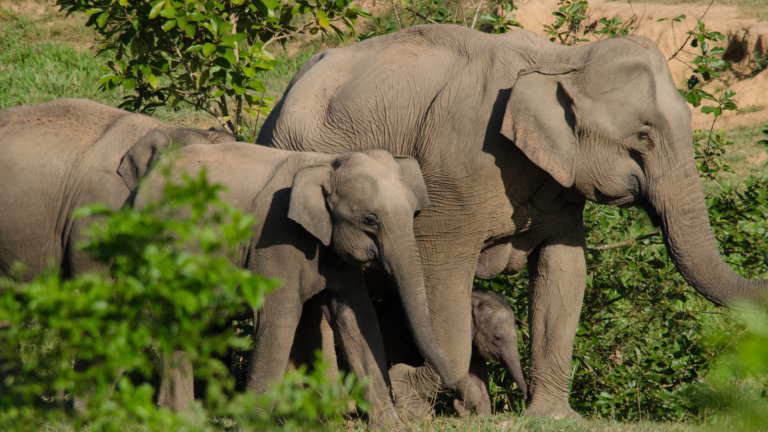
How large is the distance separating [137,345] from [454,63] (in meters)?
3.26

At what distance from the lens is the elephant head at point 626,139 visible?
4074 mm

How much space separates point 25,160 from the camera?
4.72m

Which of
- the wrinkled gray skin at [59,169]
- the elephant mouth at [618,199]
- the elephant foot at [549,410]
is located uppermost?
the elephant mouth at [618,199]

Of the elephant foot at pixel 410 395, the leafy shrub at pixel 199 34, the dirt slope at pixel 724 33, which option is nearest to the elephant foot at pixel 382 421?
the elephant foot at pixel 410 395

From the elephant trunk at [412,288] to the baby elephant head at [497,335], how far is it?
1.37 meters

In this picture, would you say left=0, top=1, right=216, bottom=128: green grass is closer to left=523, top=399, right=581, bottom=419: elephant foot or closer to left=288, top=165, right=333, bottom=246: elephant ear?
left=288, top=165, right=333, bottom=246: elephant ear

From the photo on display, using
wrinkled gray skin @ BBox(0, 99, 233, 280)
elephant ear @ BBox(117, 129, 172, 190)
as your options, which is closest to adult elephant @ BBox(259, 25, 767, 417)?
elephant ear @ BBox(117, 129, 172, 190)

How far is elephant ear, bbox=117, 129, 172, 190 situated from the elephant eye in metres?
1.37

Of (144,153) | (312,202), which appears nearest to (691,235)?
(312,202)

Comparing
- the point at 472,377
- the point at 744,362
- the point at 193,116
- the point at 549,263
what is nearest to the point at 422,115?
the point at 549,263

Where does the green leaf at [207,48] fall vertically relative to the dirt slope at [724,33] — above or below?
above

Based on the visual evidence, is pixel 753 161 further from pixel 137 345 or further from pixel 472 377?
pixel 137 345

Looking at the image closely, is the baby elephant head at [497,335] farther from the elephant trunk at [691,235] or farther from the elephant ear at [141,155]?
the elephant ear at [141,155]

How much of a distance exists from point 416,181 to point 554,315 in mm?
1563
